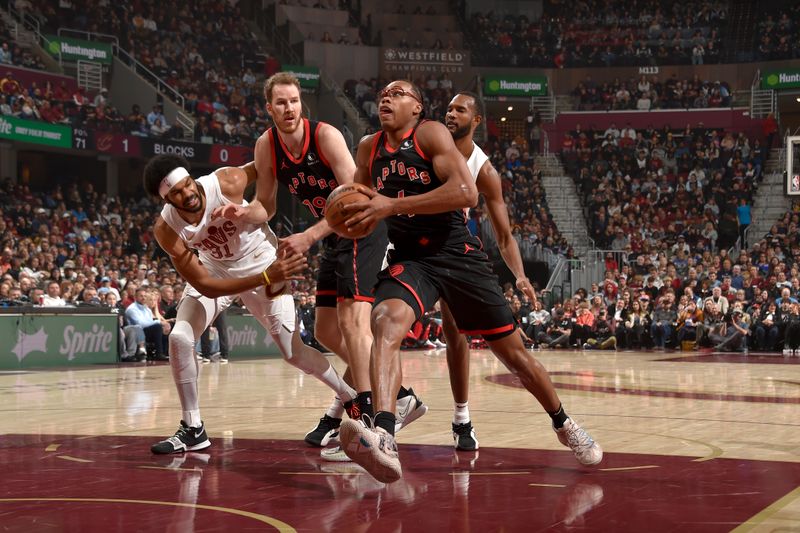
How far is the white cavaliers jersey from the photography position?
5938mm

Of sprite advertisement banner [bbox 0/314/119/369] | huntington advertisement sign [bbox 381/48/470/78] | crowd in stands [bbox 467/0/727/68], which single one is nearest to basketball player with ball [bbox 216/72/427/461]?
sprite advertisement banner [bbox 0/314/119/369]

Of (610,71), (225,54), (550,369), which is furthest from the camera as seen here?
(610,71)

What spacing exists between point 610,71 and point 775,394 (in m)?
27.9

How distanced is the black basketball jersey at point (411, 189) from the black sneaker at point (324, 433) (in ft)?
4.90

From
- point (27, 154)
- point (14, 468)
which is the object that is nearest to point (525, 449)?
point (14, 468)

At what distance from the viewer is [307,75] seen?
112 feet

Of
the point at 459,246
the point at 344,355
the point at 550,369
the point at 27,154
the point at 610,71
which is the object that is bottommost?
the point at 550,369

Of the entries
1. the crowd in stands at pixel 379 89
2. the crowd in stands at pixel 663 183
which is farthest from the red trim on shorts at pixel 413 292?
the crowd in stands at pixel 379 89

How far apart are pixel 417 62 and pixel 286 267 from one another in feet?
104

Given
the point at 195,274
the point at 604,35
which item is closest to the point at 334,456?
the point at 195,274

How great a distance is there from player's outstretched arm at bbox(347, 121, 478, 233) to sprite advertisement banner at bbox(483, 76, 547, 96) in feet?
103

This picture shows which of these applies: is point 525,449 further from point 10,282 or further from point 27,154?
point 27,154

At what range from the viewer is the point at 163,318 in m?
17.1

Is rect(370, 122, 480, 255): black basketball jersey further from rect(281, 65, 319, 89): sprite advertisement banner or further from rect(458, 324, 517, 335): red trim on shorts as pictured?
rect(281, 65, 319, 89): sprite advertisement banner
